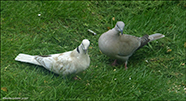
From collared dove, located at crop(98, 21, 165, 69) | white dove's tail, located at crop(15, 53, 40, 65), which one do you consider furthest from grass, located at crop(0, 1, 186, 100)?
collared dove, located at crop(98, 21, 165, 69)

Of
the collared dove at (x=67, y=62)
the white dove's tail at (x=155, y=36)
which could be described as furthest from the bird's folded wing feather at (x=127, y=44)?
the collared dove at (x=67, y=62)

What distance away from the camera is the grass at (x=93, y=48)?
3842 millimetres

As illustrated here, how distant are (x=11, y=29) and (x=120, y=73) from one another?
2666mm

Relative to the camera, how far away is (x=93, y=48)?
17.1ft

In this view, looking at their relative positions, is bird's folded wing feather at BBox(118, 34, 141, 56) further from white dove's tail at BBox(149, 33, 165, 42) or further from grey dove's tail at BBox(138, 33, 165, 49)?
white dove's tail at BBox(149, 33, 165, 42)

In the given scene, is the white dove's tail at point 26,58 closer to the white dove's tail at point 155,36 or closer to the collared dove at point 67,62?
the collared dove at point 67,62

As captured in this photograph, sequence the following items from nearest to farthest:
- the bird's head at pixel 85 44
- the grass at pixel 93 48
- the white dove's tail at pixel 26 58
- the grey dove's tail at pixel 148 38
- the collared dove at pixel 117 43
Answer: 1. the bird's head at pixel 85 44
2. the grass at pixel 93 48
3. the white dove's tail at pixel 26 58
4. the collared dove at pixel 117 43
5. the grey dove's tail at pixel 148 38

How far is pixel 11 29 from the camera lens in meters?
5.02

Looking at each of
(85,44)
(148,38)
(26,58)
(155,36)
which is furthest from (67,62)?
(155,36)

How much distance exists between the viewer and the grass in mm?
3842

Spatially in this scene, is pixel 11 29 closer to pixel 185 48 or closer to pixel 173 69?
pixel 173 69

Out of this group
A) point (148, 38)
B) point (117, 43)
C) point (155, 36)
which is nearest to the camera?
point (117, 43)

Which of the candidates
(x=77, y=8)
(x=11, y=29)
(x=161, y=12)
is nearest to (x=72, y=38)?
(x=77, y=8)

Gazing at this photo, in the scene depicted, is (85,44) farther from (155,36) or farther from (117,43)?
(155,36)
